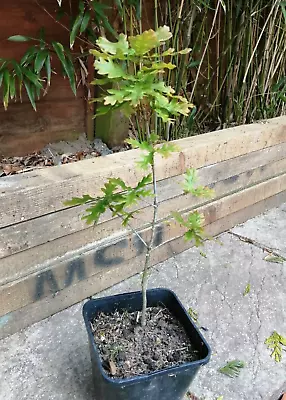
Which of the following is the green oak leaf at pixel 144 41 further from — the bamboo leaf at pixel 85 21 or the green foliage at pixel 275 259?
the green foliage at pixel 275 259

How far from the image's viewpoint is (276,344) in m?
1.24

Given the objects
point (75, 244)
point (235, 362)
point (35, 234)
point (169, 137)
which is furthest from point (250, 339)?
point (169, 137)

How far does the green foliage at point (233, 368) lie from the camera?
1.13m

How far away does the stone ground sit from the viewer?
108 centimetres

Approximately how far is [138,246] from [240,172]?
0.58 m

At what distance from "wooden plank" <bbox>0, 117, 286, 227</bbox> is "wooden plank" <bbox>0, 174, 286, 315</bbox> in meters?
0.20

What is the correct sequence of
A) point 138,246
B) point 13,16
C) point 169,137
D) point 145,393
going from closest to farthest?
point 145,393
point 13,16
point 138,246
point 169,137

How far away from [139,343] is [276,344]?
0.49 metres

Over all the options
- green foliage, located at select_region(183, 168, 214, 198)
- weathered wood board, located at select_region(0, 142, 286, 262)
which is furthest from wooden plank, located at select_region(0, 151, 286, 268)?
green foliage, located at select_region(183, 168, 214, 198)

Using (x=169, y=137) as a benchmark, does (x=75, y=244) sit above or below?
below

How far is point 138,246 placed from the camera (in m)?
1.45

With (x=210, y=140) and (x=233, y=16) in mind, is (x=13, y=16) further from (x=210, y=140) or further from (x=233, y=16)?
(x=233, y=16)

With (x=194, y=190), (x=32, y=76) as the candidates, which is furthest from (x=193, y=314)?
(x=32, y=76)

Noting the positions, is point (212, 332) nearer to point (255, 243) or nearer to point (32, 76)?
point (255, 243)
